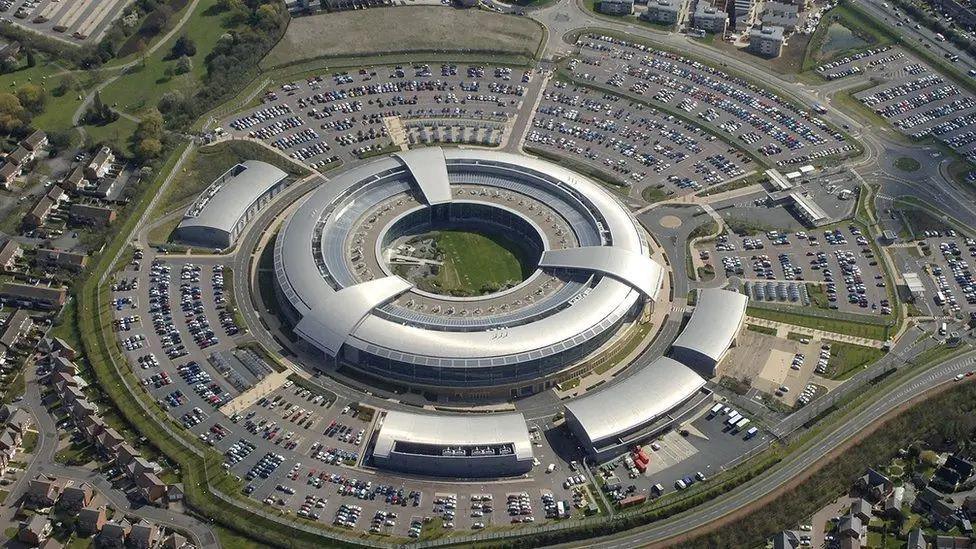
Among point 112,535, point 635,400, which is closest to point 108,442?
point 112,535

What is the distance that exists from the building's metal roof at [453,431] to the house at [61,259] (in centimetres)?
7197

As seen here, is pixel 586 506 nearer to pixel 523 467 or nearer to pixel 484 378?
pixel 523 467

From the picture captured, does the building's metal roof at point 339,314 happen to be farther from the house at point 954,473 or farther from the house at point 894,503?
the house at point 954,473

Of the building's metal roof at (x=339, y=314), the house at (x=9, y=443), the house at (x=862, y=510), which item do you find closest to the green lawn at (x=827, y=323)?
the house at (x=862, y=510)

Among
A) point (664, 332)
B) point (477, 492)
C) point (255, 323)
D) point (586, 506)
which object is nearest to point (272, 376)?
point (255, 323)

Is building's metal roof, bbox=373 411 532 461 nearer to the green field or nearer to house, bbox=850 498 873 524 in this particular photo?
the green field

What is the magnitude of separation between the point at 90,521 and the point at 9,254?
232 feet

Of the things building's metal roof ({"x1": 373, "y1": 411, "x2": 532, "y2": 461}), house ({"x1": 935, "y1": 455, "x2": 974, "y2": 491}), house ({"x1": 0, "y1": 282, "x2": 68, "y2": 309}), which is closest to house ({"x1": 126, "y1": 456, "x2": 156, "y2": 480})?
building's metal roof ({"x1": 373, "y1": 411, "x2": 532, "y2": 461})

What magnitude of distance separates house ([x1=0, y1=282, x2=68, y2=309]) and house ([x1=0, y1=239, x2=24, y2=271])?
27.1 ft

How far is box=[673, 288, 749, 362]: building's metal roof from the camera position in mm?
168125

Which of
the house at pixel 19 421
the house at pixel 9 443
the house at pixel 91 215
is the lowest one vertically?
the house at pixel 9 443

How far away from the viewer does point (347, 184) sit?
195625mm

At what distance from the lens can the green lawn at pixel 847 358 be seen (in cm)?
16888

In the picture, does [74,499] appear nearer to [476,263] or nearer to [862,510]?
[476,263]
